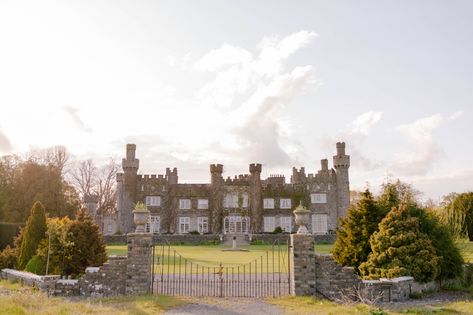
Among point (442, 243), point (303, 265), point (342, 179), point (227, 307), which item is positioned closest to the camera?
point (227, 307)

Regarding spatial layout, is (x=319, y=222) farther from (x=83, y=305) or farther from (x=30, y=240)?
(x=83, y=305)

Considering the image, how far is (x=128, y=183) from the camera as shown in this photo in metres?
56.2

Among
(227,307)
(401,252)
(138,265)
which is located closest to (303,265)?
(227,307)

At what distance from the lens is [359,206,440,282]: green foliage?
14.8 metres

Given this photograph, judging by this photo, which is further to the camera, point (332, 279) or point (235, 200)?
point (235, 200)

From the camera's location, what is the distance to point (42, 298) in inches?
491

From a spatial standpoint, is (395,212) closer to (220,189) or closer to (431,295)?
(431,295)

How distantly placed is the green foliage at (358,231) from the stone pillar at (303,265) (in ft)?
10.8

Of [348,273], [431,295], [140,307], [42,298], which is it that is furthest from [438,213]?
[42,298]

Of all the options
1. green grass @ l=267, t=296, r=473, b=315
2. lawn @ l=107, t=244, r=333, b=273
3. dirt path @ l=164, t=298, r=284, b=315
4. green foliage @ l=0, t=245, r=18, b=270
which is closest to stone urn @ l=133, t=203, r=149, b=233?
lawn @ l=107, t=244, r=333, b=273

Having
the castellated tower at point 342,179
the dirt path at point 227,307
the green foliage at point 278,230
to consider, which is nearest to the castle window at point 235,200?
the green foliage at point 278,230

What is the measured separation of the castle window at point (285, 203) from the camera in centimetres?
5706

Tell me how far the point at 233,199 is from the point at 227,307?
44.4 meters

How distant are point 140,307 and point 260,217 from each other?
149 feet
